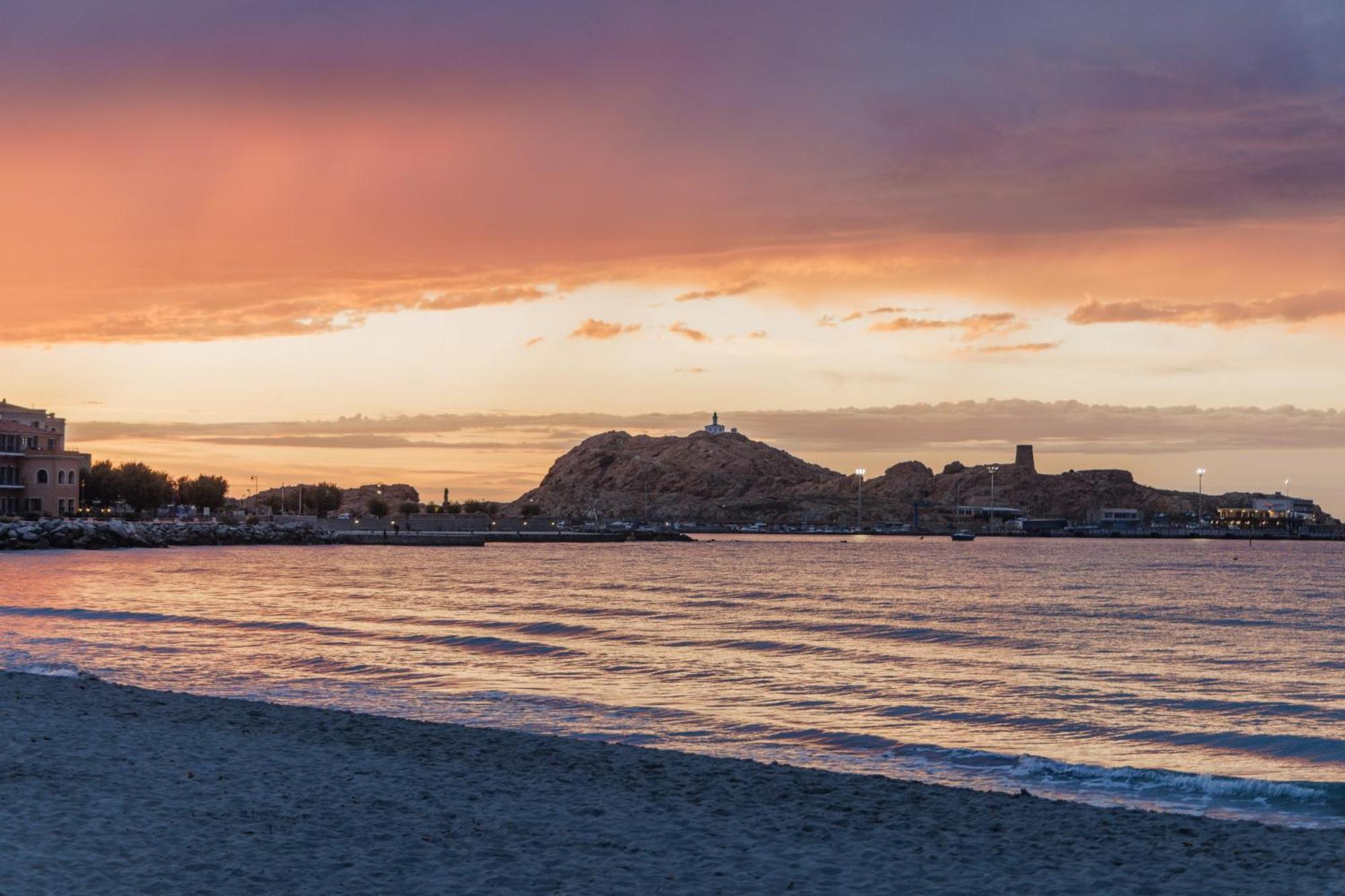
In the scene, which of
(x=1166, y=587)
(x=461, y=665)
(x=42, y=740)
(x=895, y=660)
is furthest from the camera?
(x=1166, y=587)

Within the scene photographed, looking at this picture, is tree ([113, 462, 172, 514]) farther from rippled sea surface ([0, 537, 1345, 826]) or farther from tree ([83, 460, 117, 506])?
rippled sea surface ([0, 537, 1345, 826])

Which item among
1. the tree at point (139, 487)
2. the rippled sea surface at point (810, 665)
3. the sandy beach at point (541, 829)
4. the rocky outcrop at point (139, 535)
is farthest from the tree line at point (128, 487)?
the sandy beach at point (541, 829)

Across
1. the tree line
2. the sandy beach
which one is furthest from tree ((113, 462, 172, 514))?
the sandy beach

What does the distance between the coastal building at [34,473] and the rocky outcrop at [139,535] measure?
1388 cm

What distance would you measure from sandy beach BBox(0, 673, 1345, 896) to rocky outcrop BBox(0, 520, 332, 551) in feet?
337

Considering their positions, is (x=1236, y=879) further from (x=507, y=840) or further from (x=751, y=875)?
(x=507, y=840)

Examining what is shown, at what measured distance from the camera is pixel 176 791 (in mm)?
12859

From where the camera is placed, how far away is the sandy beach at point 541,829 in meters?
10.0

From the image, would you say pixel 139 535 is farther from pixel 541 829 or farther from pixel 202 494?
pixel 541 829

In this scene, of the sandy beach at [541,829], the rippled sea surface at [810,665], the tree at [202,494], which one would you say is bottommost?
the rippled sea surface at [810,665]

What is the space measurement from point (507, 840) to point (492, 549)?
14793 centimetres

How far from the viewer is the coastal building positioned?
13600 centimetres

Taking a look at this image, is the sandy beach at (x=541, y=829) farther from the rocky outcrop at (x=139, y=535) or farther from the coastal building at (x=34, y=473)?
the coastal building at (x=34, y=473)

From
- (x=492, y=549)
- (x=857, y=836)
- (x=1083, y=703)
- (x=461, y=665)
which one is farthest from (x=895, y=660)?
(x=492, y=549)
